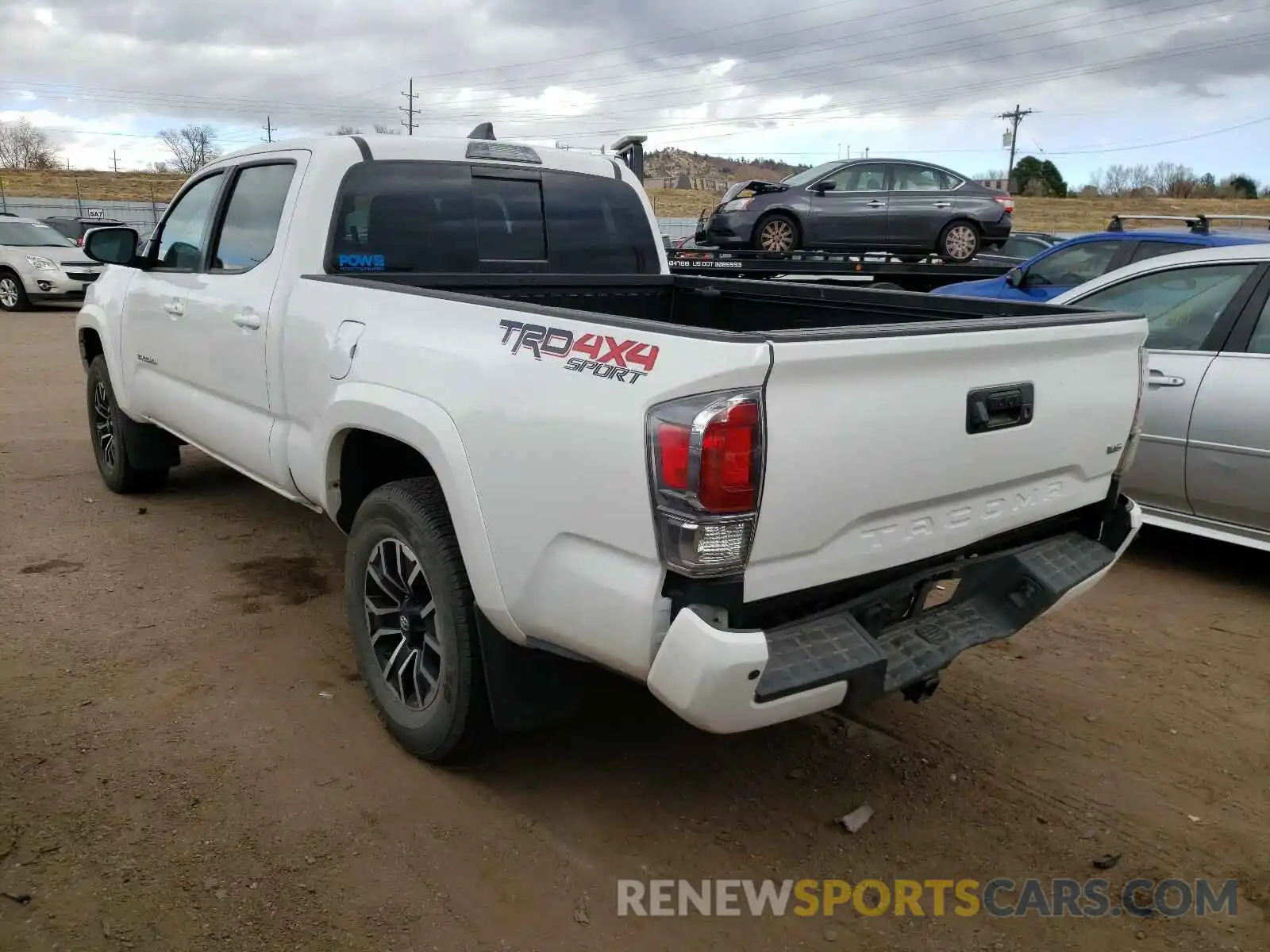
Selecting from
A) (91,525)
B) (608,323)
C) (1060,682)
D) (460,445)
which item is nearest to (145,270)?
(91,525)

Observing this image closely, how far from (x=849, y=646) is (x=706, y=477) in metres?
0.63

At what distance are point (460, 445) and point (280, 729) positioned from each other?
141 centimetres

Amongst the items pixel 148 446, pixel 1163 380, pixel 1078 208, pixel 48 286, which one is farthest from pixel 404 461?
pixel 1078 208

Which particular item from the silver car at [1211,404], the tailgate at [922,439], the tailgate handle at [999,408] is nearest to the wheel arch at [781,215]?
the silver car at [1211,404]

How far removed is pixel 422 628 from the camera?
335cm

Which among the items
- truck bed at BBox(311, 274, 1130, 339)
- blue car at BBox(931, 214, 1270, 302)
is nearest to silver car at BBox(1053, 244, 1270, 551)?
truck bed at BBox(311, 274, 1130, 339)

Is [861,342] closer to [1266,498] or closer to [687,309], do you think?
[687,309]

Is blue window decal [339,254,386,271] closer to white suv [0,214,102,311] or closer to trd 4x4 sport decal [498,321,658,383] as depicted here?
trd 4x4 sport decal [498,321,658,383]

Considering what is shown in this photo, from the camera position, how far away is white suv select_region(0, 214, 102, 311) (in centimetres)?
1730

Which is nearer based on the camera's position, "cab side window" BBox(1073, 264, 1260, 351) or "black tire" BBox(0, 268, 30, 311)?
"cab side window" BBox(1073, 264, 1260, 351)

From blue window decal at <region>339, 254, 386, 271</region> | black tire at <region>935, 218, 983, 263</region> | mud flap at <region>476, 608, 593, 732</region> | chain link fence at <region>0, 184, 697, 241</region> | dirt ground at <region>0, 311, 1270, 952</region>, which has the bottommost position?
dirt ground at <region>0, 311, 1270, 952</region>

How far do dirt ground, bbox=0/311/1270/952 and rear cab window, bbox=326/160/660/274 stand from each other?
1.66m

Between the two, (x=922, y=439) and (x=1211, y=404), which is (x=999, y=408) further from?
(x=1211, y=404)

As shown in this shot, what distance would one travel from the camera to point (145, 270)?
214 inches
